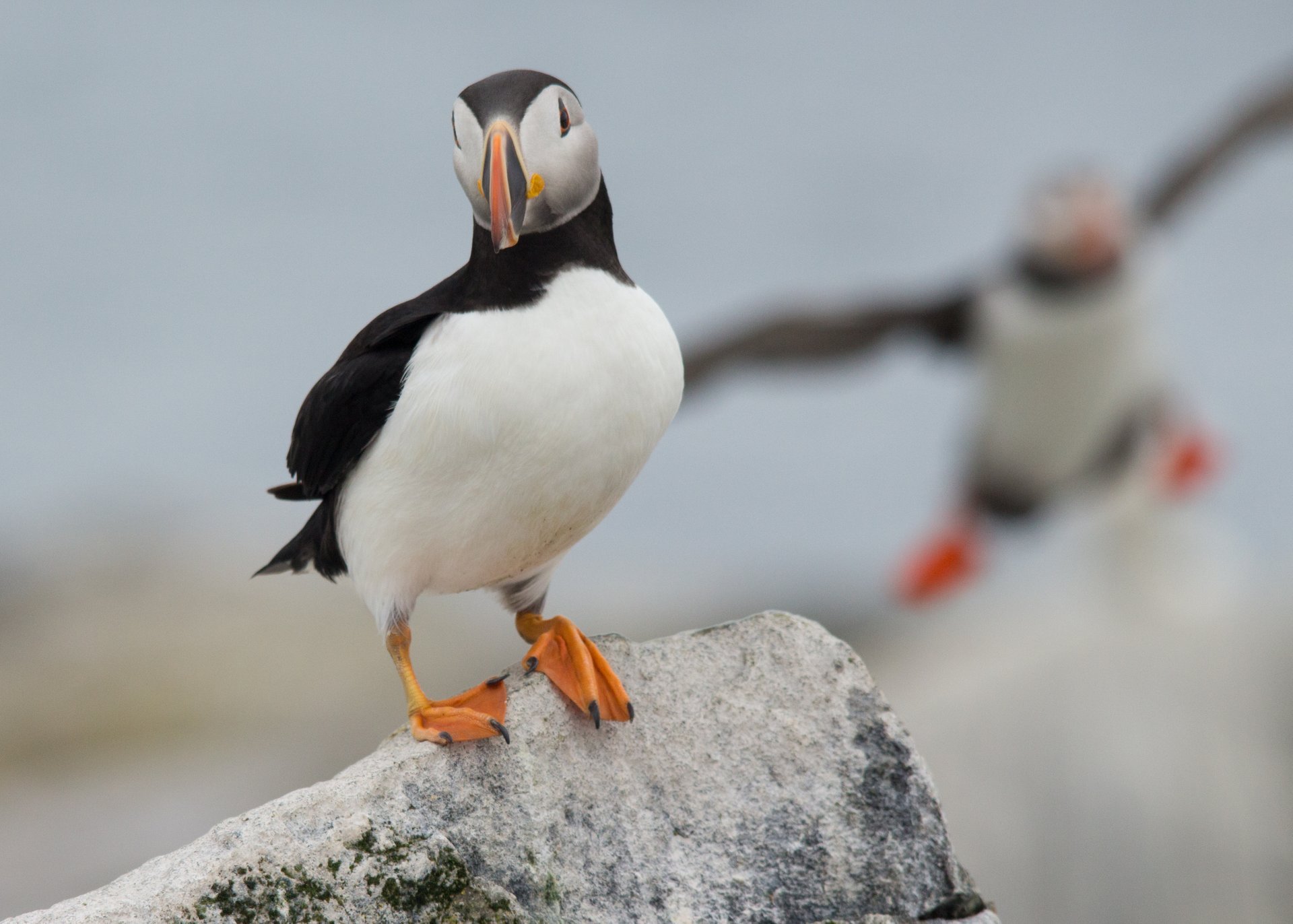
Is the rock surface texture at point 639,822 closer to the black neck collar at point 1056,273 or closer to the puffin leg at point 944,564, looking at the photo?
the black neck collar at point 1056,273

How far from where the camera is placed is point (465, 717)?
276 centimetres

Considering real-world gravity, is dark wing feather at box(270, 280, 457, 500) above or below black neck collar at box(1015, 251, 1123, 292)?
below

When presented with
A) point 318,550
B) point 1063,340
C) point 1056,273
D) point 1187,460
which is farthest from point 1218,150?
A: point 318,550

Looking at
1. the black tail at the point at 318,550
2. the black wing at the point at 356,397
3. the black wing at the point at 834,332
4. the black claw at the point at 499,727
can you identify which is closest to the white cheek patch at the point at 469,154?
the black wing at the point at 356,397

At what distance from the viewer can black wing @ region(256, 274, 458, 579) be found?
280 centimetres

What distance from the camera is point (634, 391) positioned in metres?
2.67

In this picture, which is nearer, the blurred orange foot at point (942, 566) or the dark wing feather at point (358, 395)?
the dark wing feather at point (358, 395)

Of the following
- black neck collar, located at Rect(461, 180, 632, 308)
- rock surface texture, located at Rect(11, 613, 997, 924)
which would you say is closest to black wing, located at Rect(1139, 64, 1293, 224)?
rock surface texture, located at Rect(11, 613, 997, 924)

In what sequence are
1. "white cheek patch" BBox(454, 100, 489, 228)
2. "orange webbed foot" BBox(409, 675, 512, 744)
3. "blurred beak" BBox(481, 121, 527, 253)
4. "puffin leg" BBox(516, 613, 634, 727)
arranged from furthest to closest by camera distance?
"puffin leg" BBox(516, 613, 634, 727) < "orange webbed foot" BBox(409, 675, 512, 744) < "white cheek patch" BBox(454, 100, 489, 228) < "blurred beak" BBox(481, 121, 527, 253)

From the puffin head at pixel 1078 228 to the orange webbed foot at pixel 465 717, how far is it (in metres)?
9.00

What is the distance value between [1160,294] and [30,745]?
883 cm

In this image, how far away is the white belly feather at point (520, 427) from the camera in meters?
2.62

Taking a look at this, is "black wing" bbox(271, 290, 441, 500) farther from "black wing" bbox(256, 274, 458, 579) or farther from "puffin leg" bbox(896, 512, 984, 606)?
"puffin leg" bbox(896, 512, 984, 606)

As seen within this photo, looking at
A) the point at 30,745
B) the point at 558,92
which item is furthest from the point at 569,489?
the point at 30,745
